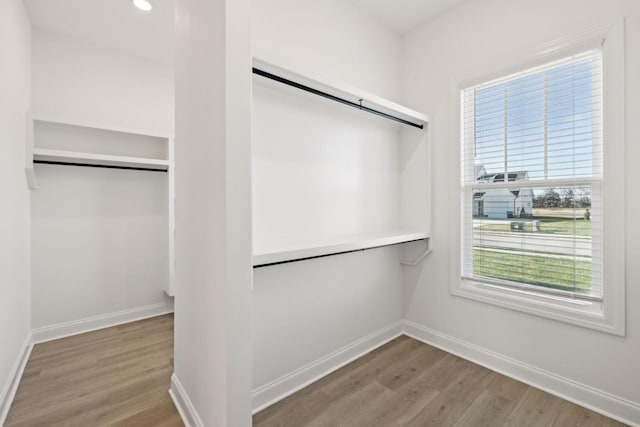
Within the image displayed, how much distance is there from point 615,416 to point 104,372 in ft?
10.2

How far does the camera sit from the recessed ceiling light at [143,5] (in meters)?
2.14

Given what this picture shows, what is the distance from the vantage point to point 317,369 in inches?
78.5

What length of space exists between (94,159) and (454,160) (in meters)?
2.96

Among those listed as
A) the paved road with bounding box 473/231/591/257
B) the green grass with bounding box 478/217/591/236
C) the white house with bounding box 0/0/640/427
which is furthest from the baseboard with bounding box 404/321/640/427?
the green grass with bounding box 478/217/591/236

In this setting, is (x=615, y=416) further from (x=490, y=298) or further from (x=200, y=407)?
(x=200, y=407)

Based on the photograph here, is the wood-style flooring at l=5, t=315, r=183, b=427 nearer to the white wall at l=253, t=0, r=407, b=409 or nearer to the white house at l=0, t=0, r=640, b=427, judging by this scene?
the white house at l=0, t=0, r=640, b=427

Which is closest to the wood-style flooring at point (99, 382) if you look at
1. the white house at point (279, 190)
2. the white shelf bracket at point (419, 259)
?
the white house at point (279, 190)

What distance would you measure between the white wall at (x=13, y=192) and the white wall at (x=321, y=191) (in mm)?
1428

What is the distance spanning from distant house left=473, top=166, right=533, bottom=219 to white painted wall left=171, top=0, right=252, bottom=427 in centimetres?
178

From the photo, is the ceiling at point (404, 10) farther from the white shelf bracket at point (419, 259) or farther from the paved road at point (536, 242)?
the white shelf bracket at point (419, 259)

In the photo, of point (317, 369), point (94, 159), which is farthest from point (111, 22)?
point (317, 369)

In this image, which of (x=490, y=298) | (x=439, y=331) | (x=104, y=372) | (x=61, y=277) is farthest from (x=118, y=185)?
(x=490, y=298)

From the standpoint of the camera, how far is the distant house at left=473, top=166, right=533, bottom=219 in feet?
6.61

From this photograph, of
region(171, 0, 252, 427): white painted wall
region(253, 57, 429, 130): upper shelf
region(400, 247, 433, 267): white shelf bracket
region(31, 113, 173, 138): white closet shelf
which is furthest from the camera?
region(400, 247, 433, 267): white shelf bracket
